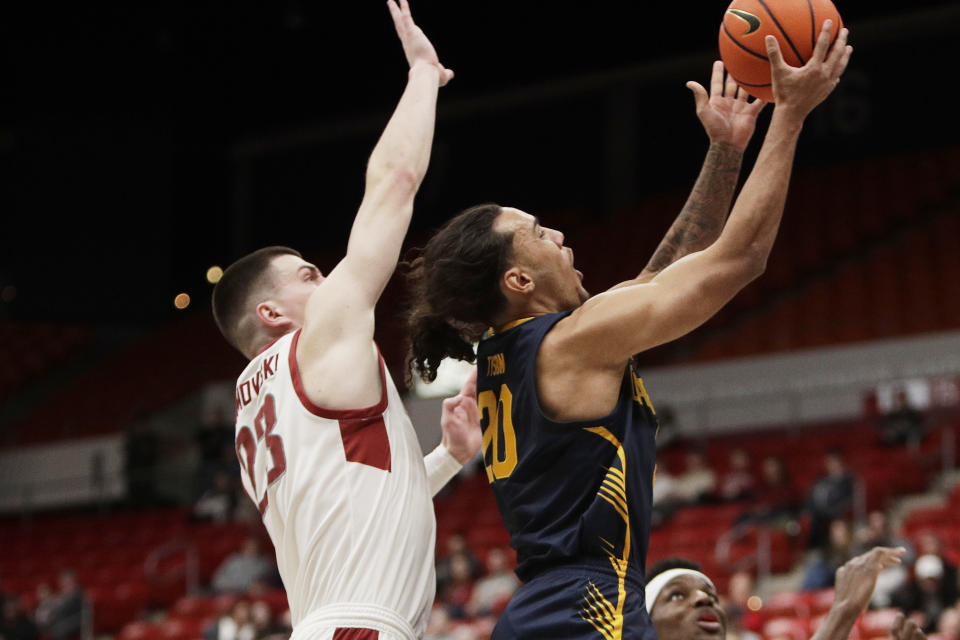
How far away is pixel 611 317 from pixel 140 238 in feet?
52.3

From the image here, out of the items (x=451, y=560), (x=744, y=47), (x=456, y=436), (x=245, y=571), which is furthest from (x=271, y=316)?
(x=245, y=571)

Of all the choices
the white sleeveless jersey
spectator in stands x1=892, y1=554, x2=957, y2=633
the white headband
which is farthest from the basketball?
spectator in stands x1=892, y1=554, x2=957, y2=633

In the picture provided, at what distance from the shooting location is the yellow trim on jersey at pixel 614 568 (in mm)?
3070

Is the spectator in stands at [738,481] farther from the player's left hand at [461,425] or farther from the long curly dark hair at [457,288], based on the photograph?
the long curly dark hair at [457,288]

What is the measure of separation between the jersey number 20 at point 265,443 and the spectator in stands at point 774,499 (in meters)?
8.80

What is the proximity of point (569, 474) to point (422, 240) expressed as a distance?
1842 centimetres

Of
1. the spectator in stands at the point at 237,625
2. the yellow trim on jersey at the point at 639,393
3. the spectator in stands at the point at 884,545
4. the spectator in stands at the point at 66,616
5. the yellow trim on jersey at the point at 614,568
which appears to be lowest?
the spectator in stands at the point at 66,616

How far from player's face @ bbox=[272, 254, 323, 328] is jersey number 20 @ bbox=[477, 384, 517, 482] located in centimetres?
66

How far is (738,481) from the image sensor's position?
1303 cm

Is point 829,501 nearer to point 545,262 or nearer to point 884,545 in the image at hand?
point 884,545

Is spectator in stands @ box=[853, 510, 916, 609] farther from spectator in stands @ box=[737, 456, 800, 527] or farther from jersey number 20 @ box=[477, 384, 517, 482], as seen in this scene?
jersey number 20 @ box=[477, 384, 517, 482]

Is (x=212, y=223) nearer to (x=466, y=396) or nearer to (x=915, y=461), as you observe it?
(x=915, y=461)

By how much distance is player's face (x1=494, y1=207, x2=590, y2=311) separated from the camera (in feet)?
11.1

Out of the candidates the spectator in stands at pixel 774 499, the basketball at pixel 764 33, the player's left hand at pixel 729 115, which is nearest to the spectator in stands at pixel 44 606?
the spectator in stands at pixel 774 499
